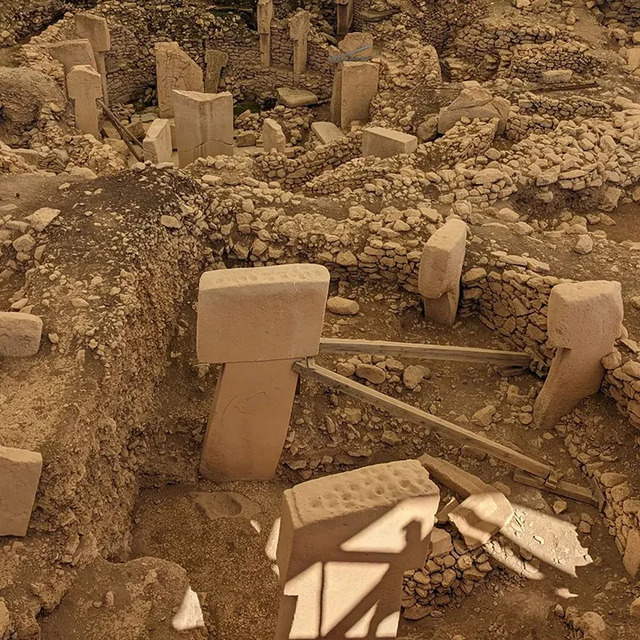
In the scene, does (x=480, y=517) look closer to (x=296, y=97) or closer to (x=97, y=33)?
(x=296, y=97)

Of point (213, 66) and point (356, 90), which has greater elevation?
point (356, 90)

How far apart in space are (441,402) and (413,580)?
1.52m

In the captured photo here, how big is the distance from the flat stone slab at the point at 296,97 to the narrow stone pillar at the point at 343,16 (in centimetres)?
149

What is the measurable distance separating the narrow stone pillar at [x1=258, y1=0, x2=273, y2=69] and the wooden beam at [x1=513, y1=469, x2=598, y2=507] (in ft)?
31.4

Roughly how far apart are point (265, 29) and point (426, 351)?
8.71 metres

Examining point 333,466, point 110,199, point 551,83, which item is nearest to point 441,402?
point 333,466

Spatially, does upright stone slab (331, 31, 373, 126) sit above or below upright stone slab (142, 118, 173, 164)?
above

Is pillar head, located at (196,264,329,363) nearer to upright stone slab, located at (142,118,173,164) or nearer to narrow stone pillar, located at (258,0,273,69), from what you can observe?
upright stone slab, located at (142,118,173,164)

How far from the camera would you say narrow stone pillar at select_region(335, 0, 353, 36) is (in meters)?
12.6

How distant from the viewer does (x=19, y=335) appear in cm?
476

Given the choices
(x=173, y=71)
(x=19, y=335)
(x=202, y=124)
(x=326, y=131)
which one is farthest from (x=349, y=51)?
Result: (x=19, y=335)

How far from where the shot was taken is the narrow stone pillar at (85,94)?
986cm

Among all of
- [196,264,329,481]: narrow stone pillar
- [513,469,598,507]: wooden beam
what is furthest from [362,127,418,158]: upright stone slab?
[513,469,598,507]: wooden beam

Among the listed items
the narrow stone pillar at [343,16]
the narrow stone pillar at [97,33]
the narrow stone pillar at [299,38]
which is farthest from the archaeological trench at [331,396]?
the narrow stone pillar at [343,16]
